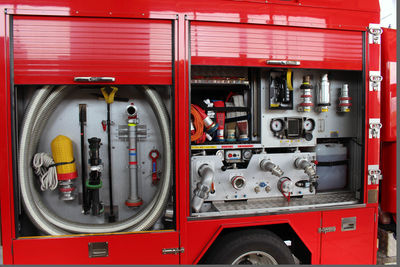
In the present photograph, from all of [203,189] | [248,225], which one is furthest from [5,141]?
[248,225]

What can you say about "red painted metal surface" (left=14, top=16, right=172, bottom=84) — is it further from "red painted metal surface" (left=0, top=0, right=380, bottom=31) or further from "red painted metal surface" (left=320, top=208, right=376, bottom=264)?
"red painted metal surface" (left=320, top=208, right=376, bottom=264)

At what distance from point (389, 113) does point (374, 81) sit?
442 mm

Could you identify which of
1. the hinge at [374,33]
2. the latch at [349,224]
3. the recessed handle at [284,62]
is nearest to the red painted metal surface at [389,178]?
the latch at [349,224]

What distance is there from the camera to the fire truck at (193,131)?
2074 millimetres

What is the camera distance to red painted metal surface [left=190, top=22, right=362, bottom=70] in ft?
7.32

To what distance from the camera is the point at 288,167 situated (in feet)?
8.88

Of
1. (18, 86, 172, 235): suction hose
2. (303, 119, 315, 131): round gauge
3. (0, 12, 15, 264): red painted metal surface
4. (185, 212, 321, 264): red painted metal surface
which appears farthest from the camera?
(303, 119, 315, 131): round gauge

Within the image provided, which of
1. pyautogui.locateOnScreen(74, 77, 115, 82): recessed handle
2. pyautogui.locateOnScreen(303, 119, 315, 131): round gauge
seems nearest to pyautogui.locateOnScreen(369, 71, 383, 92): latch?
pyautogui.locateOnScreen(303, 119, 315, 131): round gauge

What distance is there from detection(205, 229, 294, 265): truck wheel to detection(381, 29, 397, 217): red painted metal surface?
4.77 ft

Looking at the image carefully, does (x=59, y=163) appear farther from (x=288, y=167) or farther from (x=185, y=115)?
(x=288, y=167)

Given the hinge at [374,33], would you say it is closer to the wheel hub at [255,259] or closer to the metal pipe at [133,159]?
the wheel hub at [255,259]

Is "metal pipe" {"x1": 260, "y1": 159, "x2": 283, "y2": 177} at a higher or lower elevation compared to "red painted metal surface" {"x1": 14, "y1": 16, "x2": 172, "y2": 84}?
lower

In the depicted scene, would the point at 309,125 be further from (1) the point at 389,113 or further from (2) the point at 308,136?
(1) the point at 389,113

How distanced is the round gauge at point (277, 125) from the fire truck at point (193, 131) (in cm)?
2
